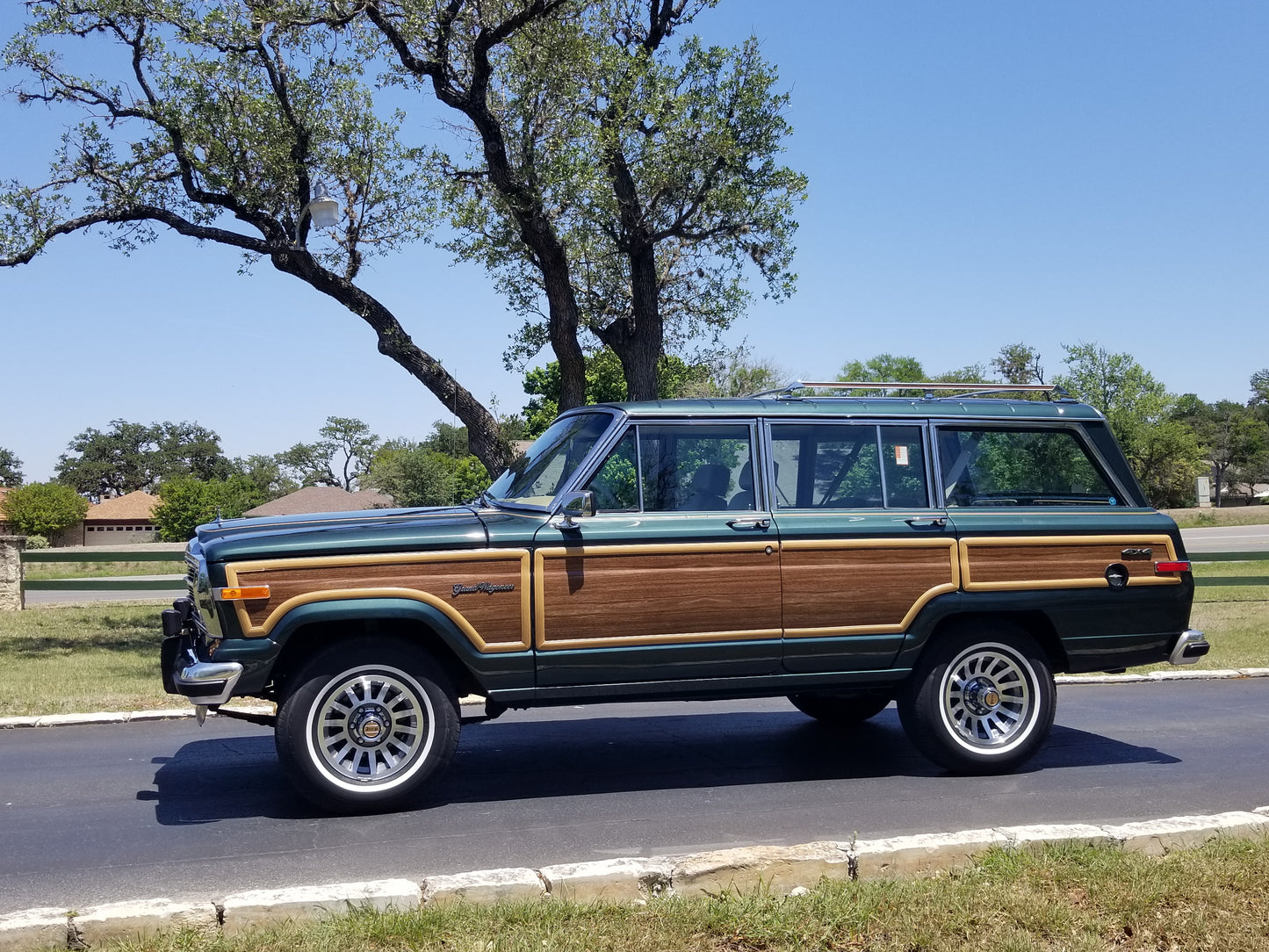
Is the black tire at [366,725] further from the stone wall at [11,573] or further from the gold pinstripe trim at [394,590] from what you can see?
the stone wall at [11,573]

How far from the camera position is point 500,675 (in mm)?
6043

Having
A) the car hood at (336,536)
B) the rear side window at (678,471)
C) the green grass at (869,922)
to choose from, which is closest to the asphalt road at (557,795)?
the green grass at (869,922)

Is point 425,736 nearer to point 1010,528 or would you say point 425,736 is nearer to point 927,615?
point 927,615

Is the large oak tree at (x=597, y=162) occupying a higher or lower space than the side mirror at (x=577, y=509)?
higher

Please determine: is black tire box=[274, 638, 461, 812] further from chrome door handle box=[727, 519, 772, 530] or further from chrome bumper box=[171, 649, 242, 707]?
chrome door handle box=[727, 519, 772, 530]

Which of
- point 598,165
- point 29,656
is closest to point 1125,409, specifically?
point 598,165

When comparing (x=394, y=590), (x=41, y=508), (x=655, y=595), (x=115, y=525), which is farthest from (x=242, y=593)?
(x=115, y=525)

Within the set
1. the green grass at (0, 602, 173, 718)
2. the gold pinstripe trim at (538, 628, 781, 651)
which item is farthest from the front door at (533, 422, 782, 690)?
the green grass at (0, 602, 173, 718)

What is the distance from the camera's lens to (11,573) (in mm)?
19672

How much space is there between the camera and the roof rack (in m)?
7.12

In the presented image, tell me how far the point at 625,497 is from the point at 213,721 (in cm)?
449

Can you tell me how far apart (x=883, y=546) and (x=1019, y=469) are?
3.98ft

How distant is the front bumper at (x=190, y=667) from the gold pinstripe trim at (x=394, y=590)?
23 centimetres

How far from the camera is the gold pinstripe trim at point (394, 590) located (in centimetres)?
571
